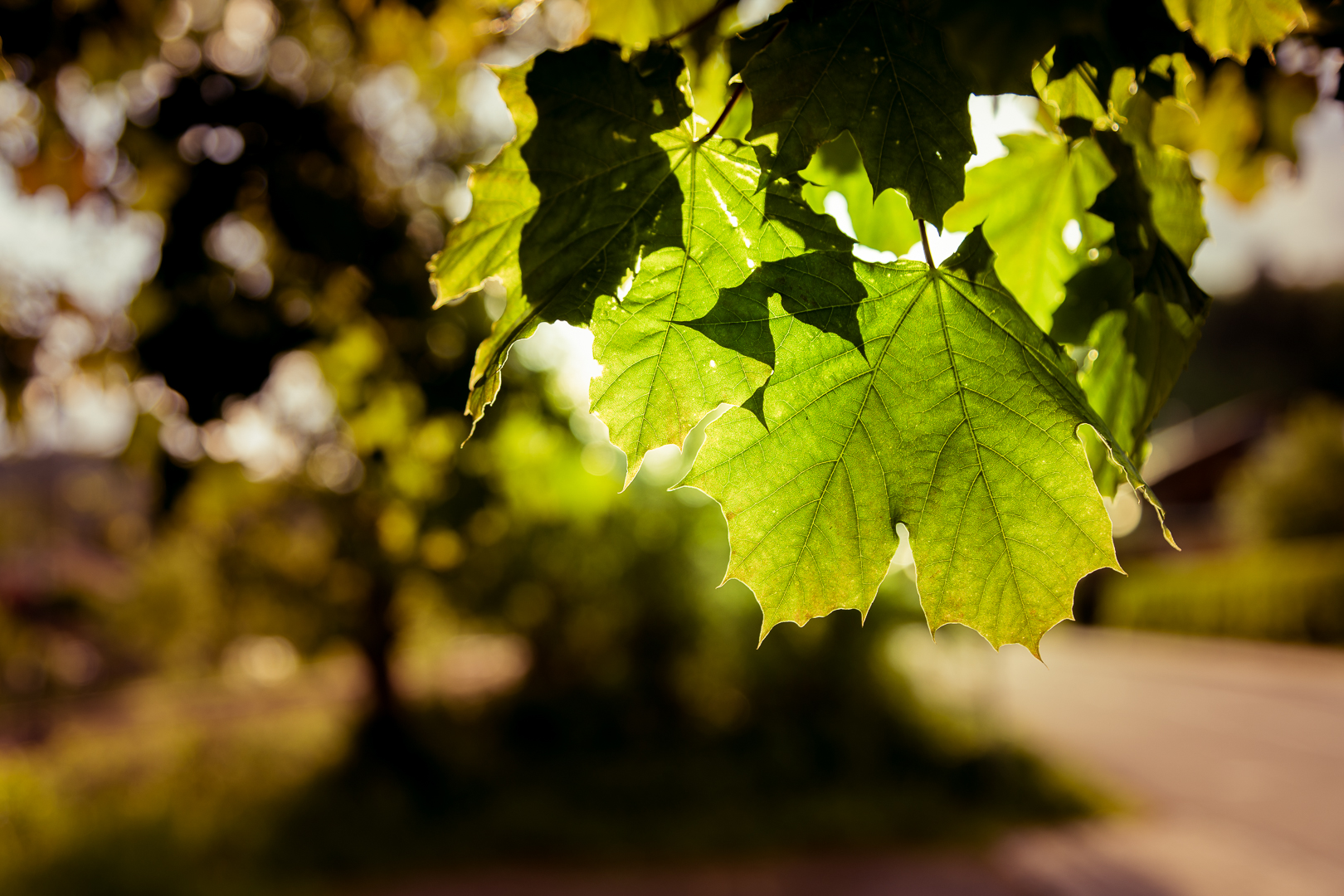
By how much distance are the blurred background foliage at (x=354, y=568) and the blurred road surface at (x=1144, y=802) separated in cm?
53

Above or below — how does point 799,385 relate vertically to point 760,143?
below

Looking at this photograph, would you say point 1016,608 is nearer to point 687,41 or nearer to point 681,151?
point 681,151

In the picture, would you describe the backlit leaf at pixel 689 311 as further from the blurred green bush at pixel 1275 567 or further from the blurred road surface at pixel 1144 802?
the blurred green bush at pixel 1275 567

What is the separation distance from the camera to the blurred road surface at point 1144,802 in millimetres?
6762

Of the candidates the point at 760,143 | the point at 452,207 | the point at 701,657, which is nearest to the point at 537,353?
the point at 452,207

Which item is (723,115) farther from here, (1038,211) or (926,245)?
(1038,211)

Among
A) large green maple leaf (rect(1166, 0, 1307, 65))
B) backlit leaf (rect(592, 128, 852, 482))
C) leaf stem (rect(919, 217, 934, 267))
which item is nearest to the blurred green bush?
large green maple leaf (rect(1166, 0, 1307, 65))

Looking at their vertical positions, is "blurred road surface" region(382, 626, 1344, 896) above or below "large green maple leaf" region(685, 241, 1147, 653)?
below

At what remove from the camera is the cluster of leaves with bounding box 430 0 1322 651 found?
83cm

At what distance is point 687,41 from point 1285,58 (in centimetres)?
128

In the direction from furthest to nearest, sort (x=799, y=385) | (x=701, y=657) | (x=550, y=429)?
(x=701, y=657) → (x=550, y=429) → (x=799, y=385)

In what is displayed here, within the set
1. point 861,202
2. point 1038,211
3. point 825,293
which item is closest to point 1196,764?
point 1038,211

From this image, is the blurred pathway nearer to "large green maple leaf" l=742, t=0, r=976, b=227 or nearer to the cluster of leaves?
the cluster of leaves

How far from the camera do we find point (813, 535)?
887mm
